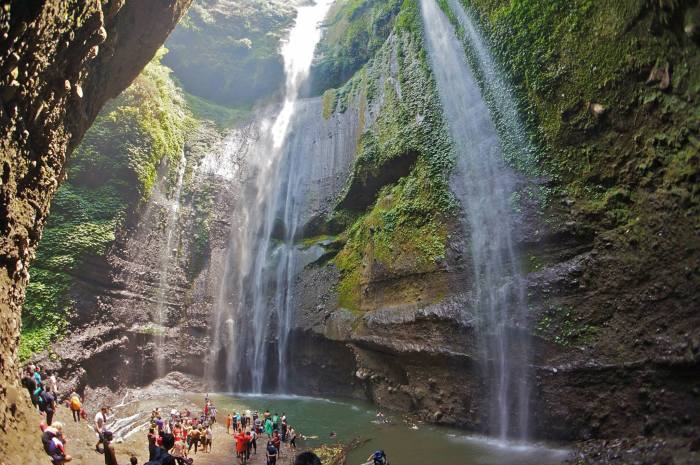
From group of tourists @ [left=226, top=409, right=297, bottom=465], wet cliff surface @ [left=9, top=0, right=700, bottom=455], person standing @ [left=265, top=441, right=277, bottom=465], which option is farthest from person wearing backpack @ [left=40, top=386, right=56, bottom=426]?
person standing @ [left=265, top=441, right=277, bottom=465]

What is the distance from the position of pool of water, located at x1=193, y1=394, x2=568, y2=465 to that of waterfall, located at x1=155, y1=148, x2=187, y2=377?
3.74 meters

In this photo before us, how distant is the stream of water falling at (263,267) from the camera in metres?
20.1

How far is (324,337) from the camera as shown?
58.7ft

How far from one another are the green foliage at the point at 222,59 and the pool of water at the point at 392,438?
847 inches

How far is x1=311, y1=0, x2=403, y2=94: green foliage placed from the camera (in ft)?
84.7

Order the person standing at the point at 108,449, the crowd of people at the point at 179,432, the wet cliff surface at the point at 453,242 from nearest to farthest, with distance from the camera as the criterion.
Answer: the crowd of people at the point at 179,432 < the person standing at the point at 108,449 < the wet cliff surface at the point at 453,242

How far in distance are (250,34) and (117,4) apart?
76.2ft

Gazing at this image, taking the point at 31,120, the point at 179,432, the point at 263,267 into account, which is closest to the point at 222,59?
the point at 263,267

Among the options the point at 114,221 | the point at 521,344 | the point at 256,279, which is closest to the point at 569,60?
the point at 521,344

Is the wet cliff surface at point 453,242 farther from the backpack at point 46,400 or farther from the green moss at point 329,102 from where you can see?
the backpack at point 46,400

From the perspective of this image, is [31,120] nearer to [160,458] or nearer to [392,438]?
[160,458]

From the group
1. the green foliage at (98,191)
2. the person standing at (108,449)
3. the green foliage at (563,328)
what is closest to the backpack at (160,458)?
the person standing at (108,449)

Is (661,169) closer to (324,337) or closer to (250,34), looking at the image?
(324,337)

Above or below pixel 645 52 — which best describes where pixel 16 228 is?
below
